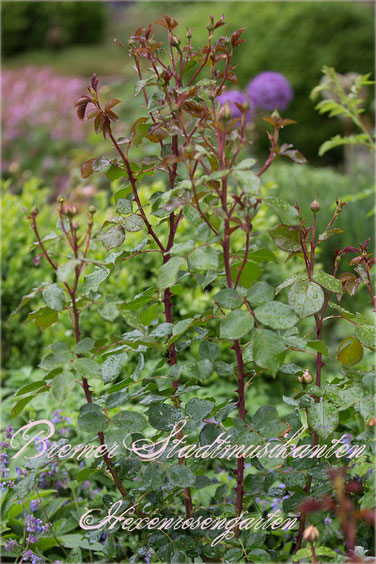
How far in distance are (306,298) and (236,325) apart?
0.17 meters

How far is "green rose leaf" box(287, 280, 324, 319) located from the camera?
1.05 m

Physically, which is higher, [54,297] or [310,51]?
[54,297]

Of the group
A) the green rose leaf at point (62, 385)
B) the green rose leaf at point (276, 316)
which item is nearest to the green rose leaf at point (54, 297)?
the green rose leaf at point (62, 385)

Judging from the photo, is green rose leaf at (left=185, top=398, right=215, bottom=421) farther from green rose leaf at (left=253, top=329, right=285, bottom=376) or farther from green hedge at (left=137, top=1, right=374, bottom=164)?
green hedge at (left=137, top=1, right=374, bottom=164)

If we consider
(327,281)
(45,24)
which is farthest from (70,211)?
(45,24)

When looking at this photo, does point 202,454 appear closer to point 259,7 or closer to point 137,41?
point 137,41

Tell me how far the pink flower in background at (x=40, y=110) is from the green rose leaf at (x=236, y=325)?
5.85 meters

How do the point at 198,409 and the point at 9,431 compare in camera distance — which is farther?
the point at 9,431

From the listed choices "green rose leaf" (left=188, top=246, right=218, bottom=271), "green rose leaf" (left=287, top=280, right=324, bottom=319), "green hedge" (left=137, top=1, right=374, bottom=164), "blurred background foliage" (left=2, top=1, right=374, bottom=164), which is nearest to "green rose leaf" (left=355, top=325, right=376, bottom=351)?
"green rose leaf" (left=287, top=280, right=324, bottom=319)

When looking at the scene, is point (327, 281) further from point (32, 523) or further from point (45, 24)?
point (45, 24)

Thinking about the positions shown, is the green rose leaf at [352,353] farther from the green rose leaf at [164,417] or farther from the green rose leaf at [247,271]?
the green rose leaf at [164,417]

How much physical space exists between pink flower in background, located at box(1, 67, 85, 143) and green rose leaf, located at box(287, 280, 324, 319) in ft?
18.9

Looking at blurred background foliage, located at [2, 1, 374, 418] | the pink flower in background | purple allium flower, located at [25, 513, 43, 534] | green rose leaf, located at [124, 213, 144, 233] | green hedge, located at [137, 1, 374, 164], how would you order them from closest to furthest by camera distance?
1. green rose leaf, located at [124, 213, 144, 233]
2. purple allium flower, located at [25, 513, 43, 534]
3. blurred background foliage, located at [2, 1, 374, 418]
4. the pink flower in background
5. green hedge, located at [137, 1, 374, 164]

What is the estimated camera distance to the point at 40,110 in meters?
6.78
